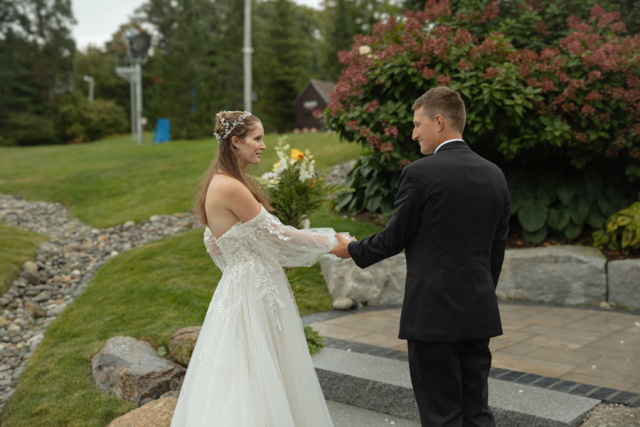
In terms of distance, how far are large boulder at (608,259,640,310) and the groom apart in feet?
13.9

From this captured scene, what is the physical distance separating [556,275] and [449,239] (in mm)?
4580

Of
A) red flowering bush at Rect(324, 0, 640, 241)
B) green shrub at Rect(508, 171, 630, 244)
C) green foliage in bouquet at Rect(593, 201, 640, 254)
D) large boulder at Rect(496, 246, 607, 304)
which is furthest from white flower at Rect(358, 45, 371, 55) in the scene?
green foliage in bouquet at Rect(593, 201, 640, 254)

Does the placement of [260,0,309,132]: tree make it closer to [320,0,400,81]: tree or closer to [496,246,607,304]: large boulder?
[320,0,400,81]: tree

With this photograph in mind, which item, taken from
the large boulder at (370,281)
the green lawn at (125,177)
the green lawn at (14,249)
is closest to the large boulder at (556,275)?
the large boulder at (370,281)

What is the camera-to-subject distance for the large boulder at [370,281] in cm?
678

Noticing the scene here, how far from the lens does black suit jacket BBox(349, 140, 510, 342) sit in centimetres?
278

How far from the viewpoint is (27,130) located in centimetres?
3841

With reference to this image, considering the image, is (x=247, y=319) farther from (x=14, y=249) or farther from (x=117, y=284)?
(x=14, y=249)

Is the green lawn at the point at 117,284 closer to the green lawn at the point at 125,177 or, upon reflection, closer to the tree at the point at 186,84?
the green lawn at the point at 125,177

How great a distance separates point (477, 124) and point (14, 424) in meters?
5.51

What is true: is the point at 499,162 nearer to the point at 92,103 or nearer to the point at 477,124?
the point at 477,124

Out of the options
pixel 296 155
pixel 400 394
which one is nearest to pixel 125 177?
pixel 296 155

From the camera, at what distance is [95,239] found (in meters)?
9.83

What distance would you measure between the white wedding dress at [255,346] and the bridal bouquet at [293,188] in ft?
4.46
